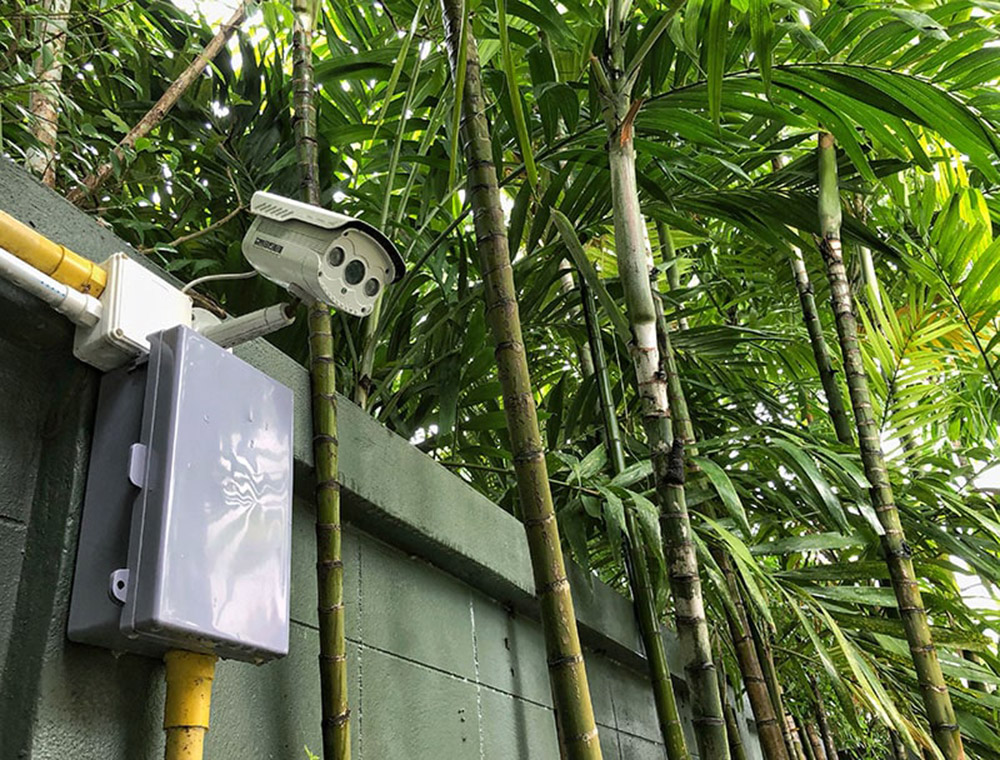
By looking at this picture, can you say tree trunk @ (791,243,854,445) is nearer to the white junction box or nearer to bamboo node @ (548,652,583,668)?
bamboo node @ (548,652,583,668)

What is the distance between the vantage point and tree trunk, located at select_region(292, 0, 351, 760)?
0.93m

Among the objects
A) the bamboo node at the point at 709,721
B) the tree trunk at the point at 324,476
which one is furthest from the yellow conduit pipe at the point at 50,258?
the bamboo node at the point at 709,721

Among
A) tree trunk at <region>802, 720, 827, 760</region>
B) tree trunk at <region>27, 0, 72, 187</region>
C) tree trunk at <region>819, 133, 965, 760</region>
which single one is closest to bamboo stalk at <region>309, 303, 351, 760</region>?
tree trunk at <region>27, 0, 72, 187</region>

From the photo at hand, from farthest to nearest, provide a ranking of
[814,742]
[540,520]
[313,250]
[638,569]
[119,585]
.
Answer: [814,742], [638,569], [540,520], [313,250], [119,585]

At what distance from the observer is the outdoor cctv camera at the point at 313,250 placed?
0.84 metres

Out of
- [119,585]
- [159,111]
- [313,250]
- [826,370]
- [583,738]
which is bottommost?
[583,738]

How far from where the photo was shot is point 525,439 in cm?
99

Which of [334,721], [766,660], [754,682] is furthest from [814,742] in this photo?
[334,721]

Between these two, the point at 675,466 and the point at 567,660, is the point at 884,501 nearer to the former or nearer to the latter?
the point at 675,466

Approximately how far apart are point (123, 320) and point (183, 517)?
0.21 metres

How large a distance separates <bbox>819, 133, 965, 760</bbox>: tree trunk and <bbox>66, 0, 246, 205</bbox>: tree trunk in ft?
3.33

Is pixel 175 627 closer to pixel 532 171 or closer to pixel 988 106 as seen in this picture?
pixel 532 171

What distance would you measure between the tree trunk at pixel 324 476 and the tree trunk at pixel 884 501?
37.3 inches

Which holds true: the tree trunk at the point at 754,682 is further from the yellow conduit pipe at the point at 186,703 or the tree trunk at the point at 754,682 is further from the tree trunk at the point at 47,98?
the tree trunk at the point at 47,98
